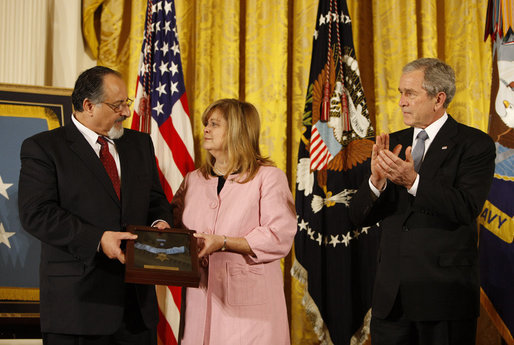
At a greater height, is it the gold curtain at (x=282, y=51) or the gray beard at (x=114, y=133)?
the gold curtain at (x=282, y=51)

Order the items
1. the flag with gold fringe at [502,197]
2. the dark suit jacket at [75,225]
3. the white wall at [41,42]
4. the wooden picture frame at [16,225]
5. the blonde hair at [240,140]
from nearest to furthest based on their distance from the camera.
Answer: the dark suit jacket at [75,225]
the blonde hair at [240,140]
the flag with gold fringe at [502,197]
the wooden picture frame at [16,225]
the white wall at [41,42]

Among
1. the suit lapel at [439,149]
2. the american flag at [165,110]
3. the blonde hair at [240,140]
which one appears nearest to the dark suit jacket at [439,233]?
the suit lapel at [439,149]

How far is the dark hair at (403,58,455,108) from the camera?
2.64m

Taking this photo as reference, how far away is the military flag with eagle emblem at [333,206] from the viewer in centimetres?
383

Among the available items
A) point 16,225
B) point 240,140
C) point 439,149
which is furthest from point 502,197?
point 16,225

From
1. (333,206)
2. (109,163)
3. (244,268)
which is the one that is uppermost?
(109,163)

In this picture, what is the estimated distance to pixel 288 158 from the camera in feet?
14.8

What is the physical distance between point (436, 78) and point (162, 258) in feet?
5.12

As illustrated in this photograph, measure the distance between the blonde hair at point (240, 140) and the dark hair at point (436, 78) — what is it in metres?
0.86

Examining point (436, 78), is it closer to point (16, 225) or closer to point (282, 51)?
point (282, 51)

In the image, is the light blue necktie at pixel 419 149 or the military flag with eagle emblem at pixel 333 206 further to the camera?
the military flag with eagle emblem at pixel 333 206

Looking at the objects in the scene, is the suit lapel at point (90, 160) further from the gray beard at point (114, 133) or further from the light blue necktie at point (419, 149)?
the light blue necktie at point (419, 149)

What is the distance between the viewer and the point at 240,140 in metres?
2.74

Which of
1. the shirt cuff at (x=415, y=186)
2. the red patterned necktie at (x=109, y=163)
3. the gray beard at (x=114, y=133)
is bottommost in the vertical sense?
the shirt cuff at (x=415, y=186)
